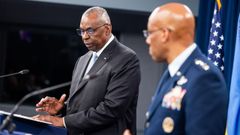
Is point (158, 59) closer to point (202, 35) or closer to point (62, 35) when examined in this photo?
point (202, 35)

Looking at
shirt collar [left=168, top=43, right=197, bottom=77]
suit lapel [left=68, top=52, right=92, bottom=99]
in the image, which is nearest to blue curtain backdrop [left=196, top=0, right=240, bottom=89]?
suit lapel [left=68, top=52, right=92, bottom=99]

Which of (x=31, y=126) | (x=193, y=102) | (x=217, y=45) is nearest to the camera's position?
(x=193, y=102)

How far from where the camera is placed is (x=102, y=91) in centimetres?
299

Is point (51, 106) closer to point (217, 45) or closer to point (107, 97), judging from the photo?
point (107, 97)

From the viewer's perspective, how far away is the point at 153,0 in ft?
18.7

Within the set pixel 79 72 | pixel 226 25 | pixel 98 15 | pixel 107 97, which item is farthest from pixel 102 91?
pixel 226 25

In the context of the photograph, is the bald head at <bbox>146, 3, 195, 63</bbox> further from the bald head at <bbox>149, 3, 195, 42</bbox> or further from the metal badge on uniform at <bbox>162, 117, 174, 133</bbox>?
the metal badge on uniform at <bbox>162, 117, 174, 133</bbox>

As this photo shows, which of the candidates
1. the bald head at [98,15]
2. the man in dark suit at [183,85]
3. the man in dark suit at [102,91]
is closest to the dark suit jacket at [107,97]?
the man in dark suit at [102,91]

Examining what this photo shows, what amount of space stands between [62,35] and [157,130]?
440 cm

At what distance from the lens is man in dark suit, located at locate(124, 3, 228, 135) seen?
6.39 ft

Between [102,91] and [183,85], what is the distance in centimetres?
104

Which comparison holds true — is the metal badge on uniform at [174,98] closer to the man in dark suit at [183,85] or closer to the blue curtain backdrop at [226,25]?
the man in dark suit at [183,85]

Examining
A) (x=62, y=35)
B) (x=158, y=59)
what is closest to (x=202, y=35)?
(x=62, y=35)

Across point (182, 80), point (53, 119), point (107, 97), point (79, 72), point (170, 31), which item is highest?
point (170, 31)
